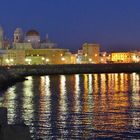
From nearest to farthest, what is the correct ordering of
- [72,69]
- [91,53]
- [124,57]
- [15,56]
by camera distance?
1. [72,69]
2. [15,56]
3. [91,53]
4. [124,57]

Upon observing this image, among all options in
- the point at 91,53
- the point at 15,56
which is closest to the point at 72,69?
the point at 15,56

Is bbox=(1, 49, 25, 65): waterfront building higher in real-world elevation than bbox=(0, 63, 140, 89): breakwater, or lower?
higher

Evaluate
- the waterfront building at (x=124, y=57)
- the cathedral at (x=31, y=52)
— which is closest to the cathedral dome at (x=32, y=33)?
the cathedral at (x=31, y=52)

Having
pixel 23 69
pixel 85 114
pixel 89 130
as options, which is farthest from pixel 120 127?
pixel 23 69

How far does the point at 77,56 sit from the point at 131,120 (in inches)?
5056

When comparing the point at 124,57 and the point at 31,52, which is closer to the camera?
the point at 31,52

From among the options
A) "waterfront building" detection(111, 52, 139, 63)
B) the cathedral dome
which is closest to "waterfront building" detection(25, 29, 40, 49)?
the cathedral dome

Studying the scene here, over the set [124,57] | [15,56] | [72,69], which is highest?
[15,56]

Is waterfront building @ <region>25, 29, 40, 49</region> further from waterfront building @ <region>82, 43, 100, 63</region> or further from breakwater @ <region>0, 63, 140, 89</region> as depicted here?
breakwater @ <region>0, 63, 140, 89</region>

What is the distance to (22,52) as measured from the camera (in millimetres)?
130750

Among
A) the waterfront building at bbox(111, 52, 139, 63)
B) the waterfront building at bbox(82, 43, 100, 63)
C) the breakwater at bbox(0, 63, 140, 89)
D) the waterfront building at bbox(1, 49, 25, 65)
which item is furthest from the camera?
the waterfront building at bbox(111, 52, 139, 63)

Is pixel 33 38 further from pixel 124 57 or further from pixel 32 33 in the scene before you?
pixel 124 57

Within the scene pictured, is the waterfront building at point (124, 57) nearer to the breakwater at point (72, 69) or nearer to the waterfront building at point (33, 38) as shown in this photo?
the waterfront building at point (33, 38)

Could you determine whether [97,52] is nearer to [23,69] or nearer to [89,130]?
[23,69]
